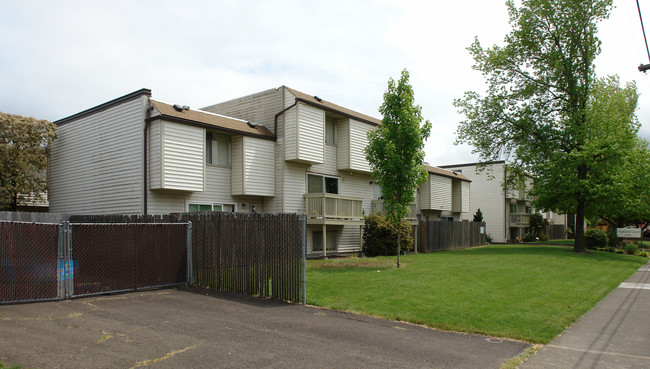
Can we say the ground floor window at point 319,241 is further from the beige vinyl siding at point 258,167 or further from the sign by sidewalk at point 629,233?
the sign by sidewalk at point 629,233

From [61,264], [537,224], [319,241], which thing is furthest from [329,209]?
[537,224]

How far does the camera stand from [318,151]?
2208 cm

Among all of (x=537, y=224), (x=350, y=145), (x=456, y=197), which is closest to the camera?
(x=350, y=145)

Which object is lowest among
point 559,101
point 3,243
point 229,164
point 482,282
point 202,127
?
point 482,282

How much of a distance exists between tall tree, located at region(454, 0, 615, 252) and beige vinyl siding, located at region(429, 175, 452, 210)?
4.71m

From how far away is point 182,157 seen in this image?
18188mm

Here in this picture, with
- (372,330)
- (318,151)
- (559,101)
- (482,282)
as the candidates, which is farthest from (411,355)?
(559,101)

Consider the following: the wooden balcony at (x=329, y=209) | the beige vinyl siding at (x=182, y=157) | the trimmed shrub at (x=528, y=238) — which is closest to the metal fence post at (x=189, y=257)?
the beige vinyl siding at (x=182, y=157)

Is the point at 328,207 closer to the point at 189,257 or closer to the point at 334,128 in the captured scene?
the point at 334,128

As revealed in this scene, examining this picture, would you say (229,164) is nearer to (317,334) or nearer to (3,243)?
(3,243)

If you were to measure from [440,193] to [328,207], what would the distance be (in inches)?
605

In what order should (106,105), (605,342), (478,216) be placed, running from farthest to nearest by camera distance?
(478,216)
(106,105)
(605,342)

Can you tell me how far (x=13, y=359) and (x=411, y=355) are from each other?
16.8 ft

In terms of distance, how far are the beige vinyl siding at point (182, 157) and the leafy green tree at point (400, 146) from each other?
6.75 m
